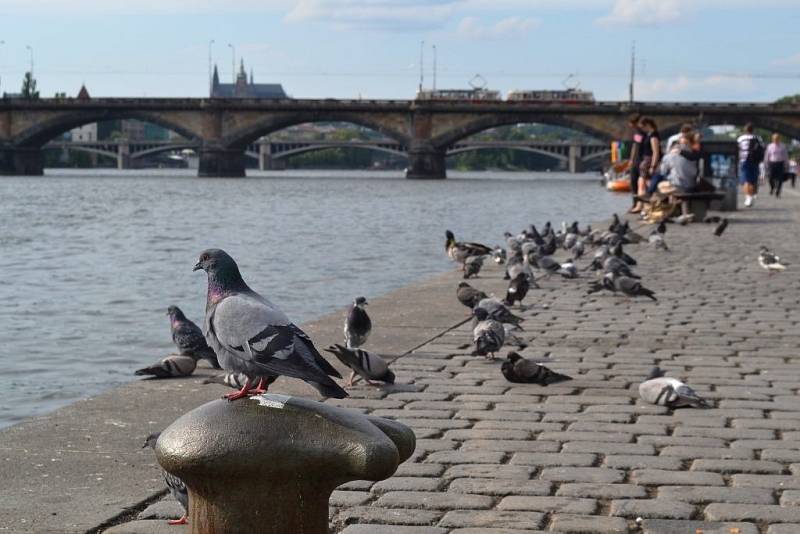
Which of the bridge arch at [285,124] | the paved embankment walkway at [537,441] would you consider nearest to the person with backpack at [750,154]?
the paved embankment walkway at [537,441]

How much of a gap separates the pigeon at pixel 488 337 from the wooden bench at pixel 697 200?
1511 cm

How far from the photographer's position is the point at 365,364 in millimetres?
6738

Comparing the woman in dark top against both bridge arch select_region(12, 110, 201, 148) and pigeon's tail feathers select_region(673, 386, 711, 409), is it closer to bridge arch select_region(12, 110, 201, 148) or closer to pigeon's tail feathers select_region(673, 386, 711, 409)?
pigeon's tail feathers select_region(673, 386, 711, 409)

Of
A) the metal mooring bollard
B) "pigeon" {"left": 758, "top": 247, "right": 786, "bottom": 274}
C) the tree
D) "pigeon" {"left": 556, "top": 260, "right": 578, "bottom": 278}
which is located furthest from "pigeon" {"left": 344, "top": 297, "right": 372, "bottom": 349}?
the tree

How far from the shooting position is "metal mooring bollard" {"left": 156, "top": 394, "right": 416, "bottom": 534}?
3.29m

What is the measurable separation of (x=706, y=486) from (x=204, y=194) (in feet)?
176

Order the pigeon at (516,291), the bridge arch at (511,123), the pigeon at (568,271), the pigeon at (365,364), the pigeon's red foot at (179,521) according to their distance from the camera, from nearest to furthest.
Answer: the pigeon's red foot at (179,521), the pigeon at (365,364), the pigeon at (516,291), the pigeon at (568,271), the bridge arch at (511,123)

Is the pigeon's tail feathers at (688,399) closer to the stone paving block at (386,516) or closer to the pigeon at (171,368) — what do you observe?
the stone paving block at (386,516)

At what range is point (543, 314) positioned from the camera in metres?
10.7

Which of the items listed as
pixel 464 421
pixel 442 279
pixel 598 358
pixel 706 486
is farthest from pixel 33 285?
pixel 706 486

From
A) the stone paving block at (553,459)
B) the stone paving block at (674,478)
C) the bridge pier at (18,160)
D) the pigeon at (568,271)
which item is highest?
the stone paving block at (674,478)

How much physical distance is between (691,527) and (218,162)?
88.5 m

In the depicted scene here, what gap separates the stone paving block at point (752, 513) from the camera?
4449 millimetres

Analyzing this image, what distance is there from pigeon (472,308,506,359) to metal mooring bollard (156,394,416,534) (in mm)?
4531
